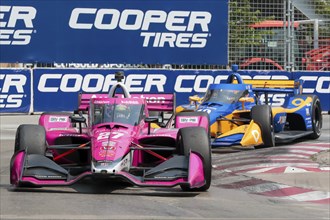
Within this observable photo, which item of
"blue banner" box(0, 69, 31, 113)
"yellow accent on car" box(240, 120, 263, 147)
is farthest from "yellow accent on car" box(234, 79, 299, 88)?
"blue banner" box(0, 69, 31, 113)

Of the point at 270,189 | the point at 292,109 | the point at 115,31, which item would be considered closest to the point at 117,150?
the point at 270,189

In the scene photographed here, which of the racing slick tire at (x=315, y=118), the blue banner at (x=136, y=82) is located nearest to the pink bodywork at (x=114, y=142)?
the racing slick tire at (x=315, y=118)

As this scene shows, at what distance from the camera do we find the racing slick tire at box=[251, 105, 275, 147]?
12.6 meters

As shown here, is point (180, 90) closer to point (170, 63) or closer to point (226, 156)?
point (170, 63)

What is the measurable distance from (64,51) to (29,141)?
11561mm

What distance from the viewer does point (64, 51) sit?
65.8 feet

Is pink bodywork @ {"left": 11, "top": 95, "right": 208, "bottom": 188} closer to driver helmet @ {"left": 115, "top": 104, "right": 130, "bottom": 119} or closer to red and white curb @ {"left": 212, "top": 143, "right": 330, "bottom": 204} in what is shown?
driver helmet @ {"left": 115, "top": 104, "right": 130, "bottom": 119}

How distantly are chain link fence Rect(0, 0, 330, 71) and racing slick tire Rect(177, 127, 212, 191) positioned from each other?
468 inches

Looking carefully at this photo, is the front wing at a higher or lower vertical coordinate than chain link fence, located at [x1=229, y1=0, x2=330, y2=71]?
lower

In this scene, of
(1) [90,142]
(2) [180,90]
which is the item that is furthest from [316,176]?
(2) [180,90]

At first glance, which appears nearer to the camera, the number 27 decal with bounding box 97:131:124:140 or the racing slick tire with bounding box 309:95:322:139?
the number 27 decal with bounding box 97:131:124:140

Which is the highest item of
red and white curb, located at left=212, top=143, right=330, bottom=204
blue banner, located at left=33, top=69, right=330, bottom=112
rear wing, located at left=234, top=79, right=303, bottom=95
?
rear wing, located at left=234, top=79, right=303, bottom=95

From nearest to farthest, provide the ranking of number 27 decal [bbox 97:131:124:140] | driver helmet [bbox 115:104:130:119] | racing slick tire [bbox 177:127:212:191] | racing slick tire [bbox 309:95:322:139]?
racing slick tire [bbox 177:127:212:191] < number 27 decal [bbox 97:131:124:140] < driver helmet [bbox 115:104:130:119] < racing slick tire [bbox 309:95:322:139]

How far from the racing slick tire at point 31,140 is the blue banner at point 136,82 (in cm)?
1008
